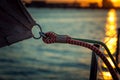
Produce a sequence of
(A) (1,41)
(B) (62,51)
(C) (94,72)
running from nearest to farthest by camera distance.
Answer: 1. (A) (1,41)
2. (C) (94,72)
3. (B) (62,51)

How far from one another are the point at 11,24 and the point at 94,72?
7.29ft

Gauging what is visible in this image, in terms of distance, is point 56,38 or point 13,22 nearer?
point 13,22

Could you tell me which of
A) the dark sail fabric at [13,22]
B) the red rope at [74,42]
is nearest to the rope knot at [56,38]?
the red rope at [74,42]

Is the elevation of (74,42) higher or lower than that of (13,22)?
lower

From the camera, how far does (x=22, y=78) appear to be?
20203 mm

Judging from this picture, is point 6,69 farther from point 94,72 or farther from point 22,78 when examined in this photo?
point 94,72

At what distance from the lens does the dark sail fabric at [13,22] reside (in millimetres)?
4879

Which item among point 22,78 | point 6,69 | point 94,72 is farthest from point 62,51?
point 94,72

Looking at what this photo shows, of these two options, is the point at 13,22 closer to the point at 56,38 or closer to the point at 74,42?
the point at 56,38

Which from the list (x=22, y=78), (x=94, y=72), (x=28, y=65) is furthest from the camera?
(x=28, y=65)

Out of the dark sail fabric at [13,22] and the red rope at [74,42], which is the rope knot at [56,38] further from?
the dark sail fabric at [13,22]

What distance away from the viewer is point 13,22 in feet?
16.4

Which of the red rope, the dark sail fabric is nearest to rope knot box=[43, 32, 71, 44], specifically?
the red rope

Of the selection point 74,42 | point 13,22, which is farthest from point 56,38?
point 13,22
